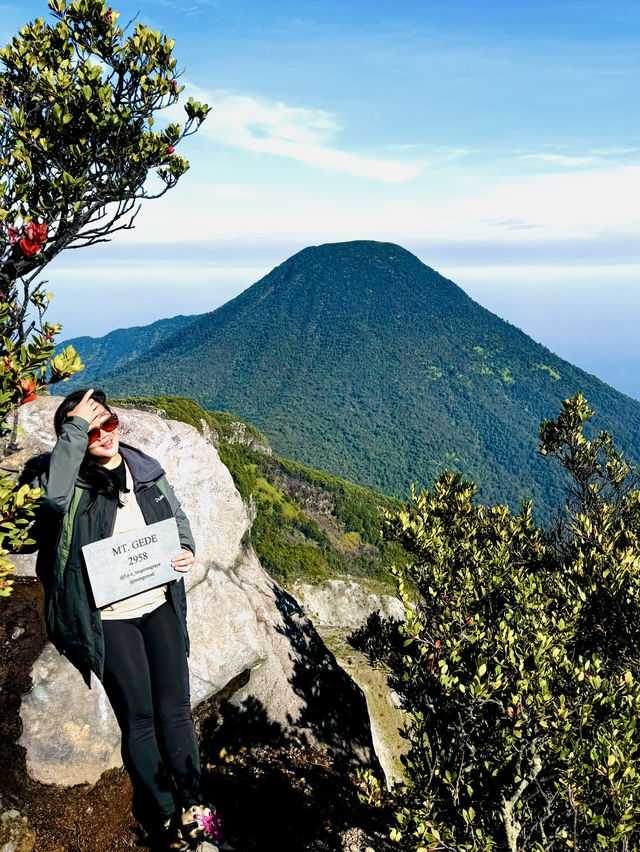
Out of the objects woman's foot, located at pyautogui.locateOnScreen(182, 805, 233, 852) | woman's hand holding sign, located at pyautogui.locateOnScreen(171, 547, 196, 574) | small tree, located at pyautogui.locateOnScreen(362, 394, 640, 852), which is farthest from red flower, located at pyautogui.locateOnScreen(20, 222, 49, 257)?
woman's foot, located at pyautogui.locateOnScreen(182, 805, 233, 852)

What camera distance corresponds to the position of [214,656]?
301 inches

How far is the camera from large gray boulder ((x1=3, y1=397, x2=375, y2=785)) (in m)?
5.88

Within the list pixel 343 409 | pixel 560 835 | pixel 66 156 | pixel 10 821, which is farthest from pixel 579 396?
pixel 343 409

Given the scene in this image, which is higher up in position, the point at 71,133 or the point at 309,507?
the point at 71,133

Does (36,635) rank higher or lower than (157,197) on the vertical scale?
lower

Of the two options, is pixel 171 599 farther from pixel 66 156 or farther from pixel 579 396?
pixel 579 396

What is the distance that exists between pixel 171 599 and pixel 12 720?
2.65 m

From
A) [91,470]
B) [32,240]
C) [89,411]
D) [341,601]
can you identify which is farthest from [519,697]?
[341,601]

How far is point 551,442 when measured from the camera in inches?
448

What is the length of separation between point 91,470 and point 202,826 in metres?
3.47

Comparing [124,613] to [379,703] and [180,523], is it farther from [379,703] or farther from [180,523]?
[379,703]

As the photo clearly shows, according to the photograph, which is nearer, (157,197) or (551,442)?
(157,197)

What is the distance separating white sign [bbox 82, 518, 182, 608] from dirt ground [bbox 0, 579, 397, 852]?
2.65 meters

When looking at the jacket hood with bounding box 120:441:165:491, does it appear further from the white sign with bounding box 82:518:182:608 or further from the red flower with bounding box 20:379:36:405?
the red flower with bounding box 20:379:36:405
